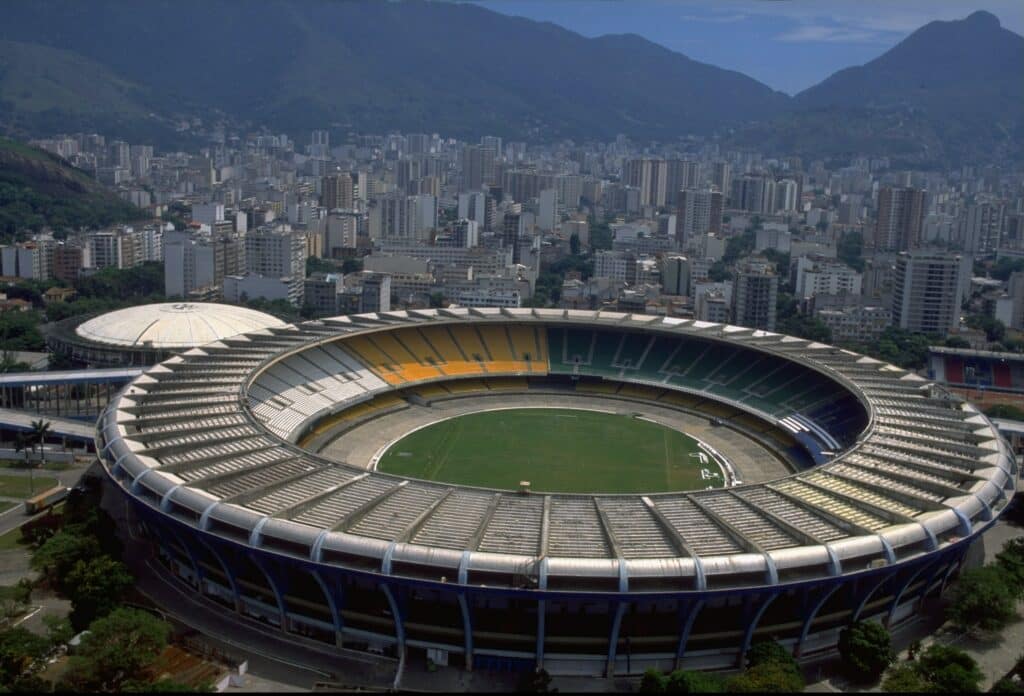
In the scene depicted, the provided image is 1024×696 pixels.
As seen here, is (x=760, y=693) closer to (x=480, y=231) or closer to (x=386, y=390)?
(x=386, y=390)

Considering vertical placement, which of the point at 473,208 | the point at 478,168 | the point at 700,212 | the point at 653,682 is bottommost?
the point at 653,682

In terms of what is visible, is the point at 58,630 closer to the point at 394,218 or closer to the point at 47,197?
the point at 394,218

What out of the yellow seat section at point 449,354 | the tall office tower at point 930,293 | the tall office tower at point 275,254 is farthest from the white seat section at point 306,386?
the tall office tower at point 930,293

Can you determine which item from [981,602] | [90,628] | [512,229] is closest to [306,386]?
[90,628]

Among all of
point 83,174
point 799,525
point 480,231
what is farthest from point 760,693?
point 83,174

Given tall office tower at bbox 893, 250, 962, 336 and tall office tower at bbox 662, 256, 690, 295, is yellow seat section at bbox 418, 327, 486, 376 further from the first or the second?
tall office tower at bbox 662, 256, 690, 295
